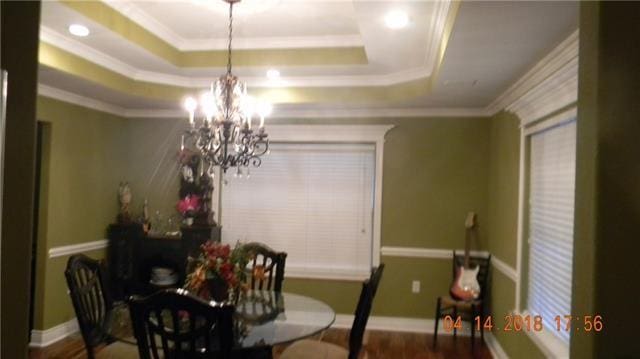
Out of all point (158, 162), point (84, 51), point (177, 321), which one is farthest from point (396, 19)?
point (158, 162)

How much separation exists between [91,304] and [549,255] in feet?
9.32

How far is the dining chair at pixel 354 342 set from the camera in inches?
97.4

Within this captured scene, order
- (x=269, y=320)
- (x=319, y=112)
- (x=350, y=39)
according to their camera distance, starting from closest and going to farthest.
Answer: (x=269, y=320) → (x=350, y=39) → (x=319, y=112)

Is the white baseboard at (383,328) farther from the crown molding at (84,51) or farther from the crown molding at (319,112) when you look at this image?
the crown molding at (84,51)

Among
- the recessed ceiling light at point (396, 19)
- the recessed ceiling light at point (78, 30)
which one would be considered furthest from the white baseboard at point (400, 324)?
the recessed ceiling light at point (78, 30)

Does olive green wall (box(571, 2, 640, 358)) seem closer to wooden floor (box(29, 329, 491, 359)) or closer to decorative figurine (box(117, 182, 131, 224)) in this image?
wooden floor (box(29, 329, 491, 359))

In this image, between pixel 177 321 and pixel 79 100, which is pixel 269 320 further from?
Answer: pixel 79 100

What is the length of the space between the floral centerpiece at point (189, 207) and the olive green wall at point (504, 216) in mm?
2925

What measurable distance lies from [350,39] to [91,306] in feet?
8.81

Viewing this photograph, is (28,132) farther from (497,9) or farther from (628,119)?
(497,9)

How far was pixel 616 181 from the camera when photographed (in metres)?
1.02

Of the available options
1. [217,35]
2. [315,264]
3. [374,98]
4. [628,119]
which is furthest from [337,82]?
[628,119]

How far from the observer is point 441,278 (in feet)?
15.1

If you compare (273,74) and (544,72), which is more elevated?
(273,74)
